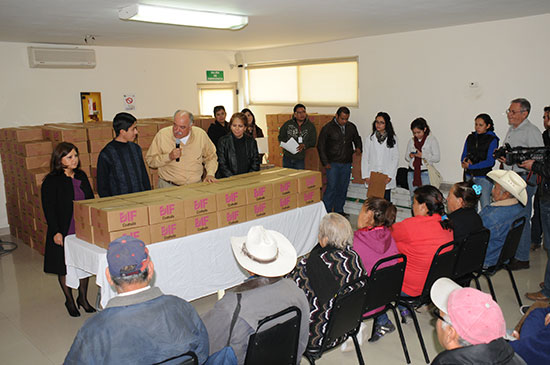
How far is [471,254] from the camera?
11.2 ft

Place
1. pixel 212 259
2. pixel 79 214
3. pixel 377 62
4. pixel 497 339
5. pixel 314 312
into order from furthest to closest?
1. pixel 377 62
2. pixel 212 259
3. pixel 79 214
4. pixel 314 312
5. pixel 497 339

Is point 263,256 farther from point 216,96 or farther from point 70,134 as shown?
point 216,96

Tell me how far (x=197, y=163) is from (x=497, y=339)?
344 centimetres

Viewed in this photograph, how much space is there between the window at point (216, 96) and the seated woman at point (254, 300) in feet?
24.1

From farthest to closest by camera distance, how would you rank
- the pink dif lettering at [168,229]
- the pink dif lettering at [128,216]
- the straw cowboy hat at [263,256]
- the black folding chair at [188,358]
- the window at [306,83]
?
the window at [306,83], the pink dif lettering at [168,229], the pink dif lettering at [128,216], the straw cowboy hat at [263,256], the black folding chair at [188,358]

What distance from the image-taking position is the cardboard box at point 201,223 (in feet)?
12.5

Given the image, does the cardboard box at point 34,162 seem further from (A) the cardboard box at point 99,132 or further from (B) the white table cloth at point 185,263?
(B) the white table cloth at point 185,263

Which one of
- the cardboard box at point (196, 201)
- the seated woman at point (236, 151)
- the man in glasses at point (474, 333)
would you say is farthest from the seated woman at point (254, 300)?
the seated woman at point (236, 151)

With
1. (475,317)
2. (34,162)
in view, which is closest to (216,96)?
(34,162)

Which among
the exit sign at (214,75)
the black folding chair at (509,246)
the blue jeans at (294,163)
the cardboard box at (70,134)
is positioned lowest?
the black folding chair at (509,246)

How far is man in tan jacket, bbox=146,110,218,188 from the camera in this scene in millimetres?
4406

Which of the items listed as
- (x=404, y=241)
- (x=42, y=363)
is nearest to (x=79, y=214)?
(x=42, y=363)

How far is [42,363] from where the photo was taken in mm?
3400

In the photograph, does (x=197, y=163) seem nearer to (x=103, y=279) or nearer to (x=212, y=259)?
(x=212, y=259)
